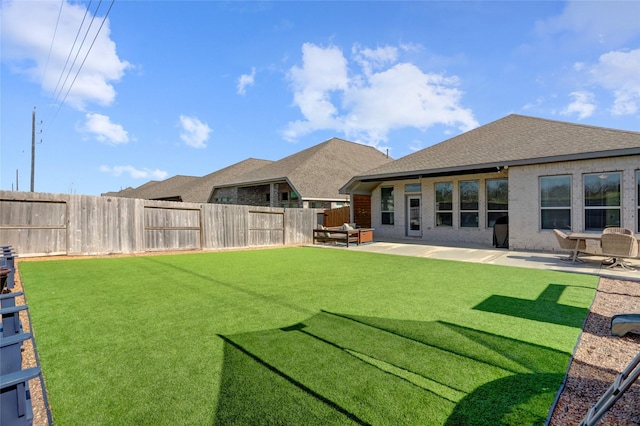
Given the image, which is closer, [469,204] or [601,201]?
[601,201]

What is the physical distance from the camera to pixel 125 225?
11797 mm

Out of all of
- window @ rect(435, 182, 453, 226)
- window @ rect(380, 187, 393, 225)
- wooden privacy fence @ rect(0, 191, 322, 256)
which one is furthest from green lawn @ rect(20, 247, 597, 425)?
window @ rect(380, 187, 393, 225)

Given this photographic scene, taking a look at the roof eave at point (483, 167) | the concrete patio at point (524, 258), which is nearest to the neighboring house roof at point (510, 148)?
the roof eave at point (483, 167)

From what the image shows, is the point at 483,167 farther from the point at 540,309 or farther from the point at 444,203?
the point at 540,309

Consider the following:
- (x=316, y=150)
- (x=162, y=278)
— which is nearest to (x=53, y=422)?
(x=162, y=278)

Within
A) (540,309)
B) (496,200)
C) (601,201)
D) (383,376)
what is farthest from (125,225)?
(601,201)

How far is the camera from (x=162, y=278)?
280 inches

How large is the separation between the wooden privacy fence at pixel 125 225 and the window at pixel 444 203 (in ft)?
23.9

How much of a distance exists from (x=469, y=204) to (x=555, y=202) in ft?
11.9

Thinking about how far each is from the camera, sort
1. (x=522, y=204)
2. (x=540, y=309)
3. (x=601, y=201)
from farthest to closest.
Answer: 1. (x=522, y=204)
2. (x=601, y=201)
3. (x=540, y=309)

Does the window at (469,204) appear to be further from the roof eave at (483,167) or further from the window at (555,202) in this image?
the window at (555,202)

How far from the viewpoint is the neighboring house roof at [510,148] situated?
34.1 ft

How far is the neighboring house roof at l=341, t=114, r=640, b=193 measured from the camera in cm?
1039

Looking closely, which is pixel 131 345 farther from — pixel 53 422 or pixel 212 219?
pixel 212 219
